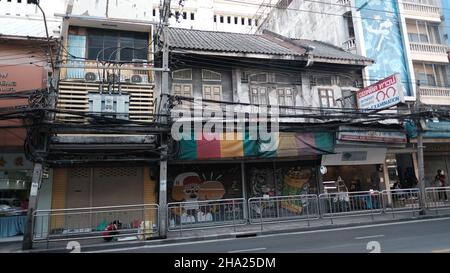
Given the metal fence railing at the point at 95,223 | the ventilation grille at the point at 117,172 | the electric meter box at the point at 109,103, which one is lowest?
the metal fence railing at the point at 95,223

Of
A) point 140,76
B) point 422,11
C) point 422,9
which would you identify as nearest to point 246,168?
point 140,76

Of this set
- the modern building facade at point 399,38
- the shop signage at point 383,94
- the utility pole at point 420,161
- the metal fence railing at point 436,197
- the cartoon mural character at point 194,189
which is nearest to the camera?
the utility pole at point 420,161

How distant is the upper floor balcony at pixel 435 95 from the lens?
63.5 feet

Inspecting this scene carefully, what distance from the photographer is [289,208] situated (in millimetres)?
13164

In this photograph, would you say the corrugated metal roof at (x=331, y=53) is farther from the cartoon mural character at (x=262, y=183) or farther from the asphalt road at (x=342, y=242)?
the asphalt road at (x=342, y=242)

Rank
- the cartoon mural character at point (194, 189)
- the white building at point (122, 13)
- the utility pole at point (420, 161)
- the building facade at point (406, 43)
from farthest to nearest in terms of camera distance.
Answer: the building facade at point (406, 43), the cartoon mural character at point (194, 189), the white building at point (122, 13), the utility pole at point (420, 161)

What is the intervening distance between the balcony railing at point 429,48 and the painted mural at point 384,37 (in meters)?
1.05

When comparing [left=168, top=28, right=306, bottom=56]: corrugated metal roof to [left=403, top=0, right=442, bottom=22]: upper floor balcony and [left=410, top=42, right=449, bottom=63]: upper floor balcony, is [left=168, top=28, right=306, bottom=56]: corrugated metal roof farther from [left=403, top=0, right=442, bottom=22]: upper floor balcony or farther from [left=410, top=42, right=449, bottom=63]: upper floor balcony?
[left=403, top=0, right=442, bottom=22]: upper floor balcony

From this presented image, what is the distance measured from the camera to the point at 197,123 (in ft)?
46.6

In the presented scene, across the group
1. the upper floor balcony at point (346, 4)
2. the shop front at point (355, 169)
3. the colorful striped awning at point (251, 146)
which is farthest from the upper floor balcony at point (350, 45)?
the colorful striped awning at point (251, 146)

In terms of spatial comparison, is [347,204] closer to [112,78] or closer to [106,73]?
[112,78]

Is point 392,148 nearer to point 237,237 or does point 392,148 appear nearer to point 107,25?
point 237,237

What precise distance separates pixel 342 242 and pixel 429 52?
15749mm

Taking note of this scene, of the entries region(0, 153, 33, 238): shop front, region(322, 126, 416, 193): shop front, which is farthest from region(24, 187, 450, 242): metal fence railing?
region(0, 153, 33, 238): shop front
